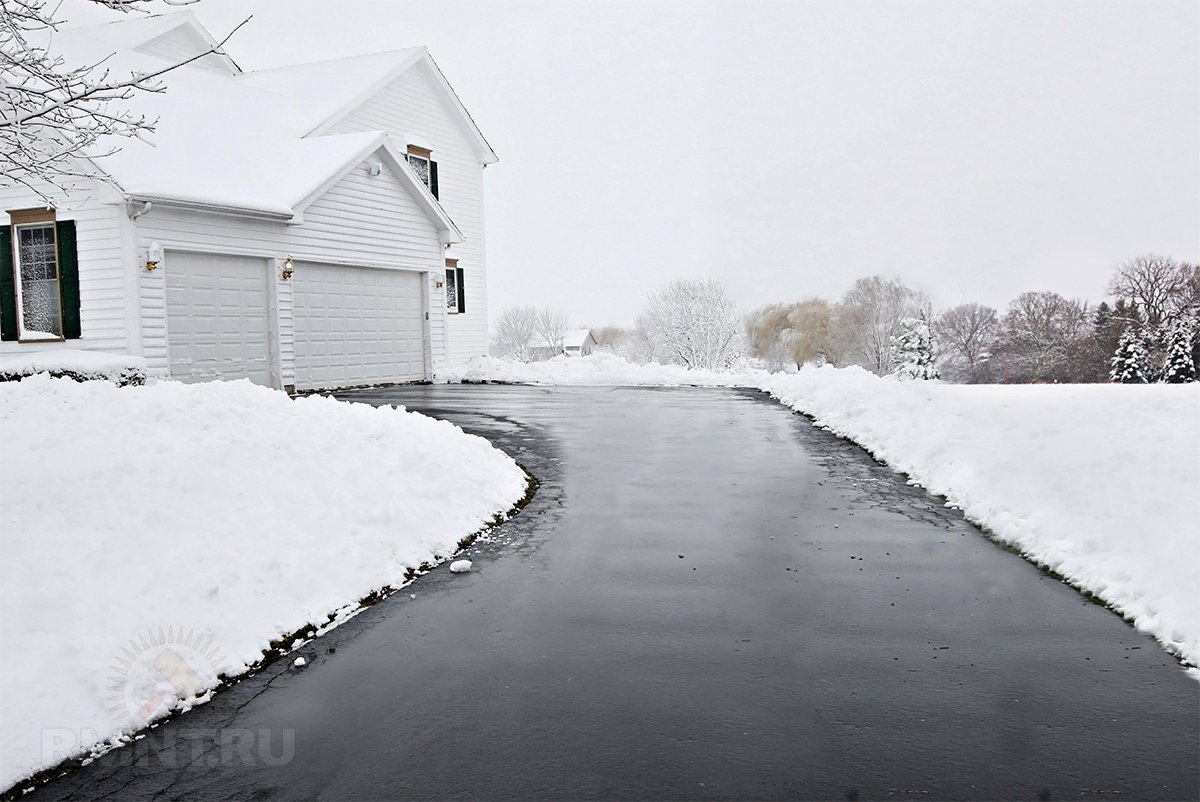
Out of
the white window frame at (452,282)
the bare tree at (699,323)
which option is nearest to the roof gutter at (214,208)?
the white window frame at (452,282)

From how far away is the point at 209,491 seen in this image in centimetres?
605

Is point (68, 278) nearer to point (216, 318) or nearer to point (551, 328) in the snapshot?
point (216, 318)

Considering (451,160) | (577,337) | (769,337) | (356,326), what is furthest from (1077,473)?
(577,337)

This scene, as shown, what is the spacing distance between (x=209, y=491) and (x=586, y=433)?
699cm

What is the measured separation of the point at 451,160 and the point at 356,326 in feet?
29.4

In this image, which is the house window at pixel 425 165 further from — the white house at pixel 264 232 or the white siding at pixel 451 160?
the white siding at pixel 451 160

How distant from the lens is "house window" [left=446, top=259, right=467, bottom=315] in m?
25.6

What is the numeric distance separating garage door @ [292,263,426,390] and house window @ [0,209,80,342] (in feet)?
14.6

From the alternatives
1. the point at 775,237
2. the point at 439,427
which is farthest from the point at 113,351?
the point at 775,237

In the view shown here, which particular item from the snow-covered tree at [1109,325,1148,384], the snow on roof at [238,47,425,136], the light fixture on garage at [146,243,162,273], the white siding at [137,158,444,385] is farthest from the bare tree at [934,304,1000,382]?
the light fixture on garage at [146,243,162,273]

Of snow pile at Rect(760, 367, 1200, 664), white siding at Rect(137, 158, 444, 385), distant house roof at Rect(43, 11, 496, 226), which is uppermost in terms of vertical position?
distant house roof at Rect(43, 11, 496, 226)

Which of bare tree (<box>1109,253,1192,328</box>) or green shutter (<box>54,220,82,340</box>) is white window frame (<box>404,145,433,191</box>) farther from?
bare tree (<box>1109,253,1192,328</box>)

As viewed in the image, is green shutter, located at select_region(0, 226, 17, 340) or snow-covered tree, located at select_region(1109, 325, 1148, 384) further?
snow-covered tree, located at select_region(1109, 325, 1148, 384)

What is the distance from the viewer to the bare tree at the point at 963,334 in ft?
226
